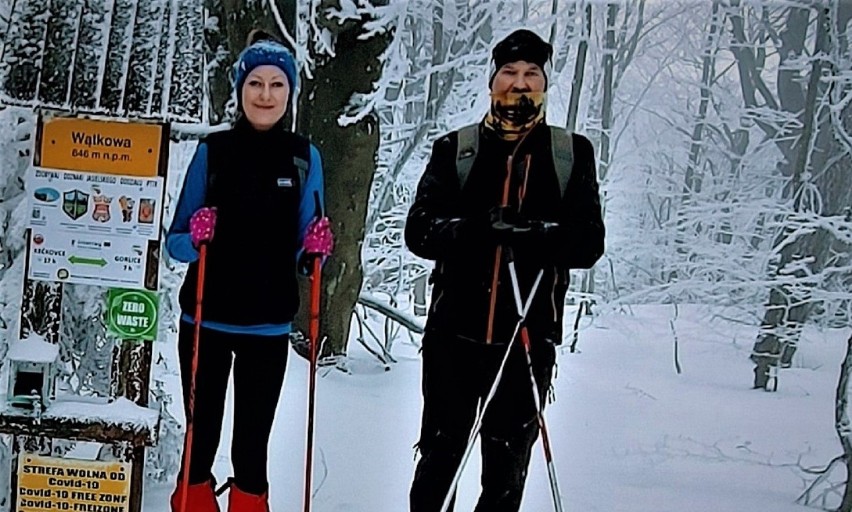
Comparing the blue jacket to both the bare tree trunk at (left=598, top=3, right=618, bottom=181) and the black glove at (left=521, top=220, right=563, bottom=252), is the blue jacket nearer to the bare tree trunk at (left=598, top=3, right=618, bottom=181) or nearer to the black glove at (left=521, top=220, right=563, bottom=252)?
the black glove at (left=521, top=220, right=563, bottom=252)

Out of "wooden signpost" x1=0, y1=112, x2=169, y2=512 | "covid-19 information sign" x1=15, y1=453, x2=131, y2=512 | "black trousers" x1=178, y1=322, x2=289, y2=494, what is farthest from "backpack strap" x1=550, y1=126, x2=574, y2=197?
"covid-19 information sign" x1=15, y1=453, x2=131, y2=512

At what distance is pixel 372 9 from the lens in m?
2.30

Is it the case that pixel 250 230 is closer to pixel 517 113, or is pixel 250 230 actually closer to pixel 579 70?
pixel 517 113

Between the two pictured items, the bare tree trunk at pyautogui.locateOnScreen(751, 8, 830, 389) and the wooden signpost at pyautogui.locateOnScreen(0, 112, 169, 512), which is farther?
the bare tree trunk at pyautogui.locateOnScreen(751, 8, 830, 389)

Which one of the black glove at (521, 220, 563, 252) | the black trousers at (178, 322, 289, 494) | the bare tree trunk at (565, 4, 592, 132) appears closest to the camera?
the black glove at (521, 220, 563, 252)

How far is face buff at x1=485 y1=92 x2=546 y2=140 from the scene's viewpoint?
6.75 feet

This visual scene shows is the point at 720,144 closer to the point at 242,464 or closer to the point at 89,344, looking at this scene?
the point at 242,464

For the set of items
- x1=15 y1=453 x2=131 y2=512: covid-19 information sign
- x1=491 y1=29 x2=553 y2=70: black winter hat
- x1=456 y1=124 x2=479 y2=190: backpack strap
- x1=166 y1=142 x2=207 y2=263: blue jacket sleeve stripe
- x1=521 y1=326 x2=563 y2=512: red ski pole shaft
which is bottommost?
x1=15 y1=453 x2=131 y2=512: covid-19 information sign

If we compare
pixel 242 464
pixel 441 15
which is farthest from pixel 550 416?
pixel 441 15

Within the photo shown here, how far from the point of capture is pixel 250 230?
2072 millimetres

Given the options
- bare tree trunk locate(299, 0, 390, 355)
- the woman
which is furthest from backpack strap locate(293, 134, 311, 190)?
bare tree trunk locate(299, 0, 390, 355)

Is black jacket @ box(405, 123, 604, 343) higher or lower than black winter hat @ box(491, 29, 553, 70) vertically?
lower

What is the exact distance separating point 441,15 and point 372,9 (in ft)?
0.57

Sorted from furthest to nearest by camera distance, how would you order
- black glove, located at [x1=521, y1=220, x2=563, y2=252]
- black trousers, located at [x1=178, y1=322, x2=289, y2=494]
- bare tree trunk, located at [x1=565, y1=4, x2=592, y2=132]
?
bare tree trunk, located at [x1=565, y1=4, x2=592, y2=132], black trousers, located at [x1=178, y1=322, x2=289, y2=494], black glove, located at [x1=521, y1=220, x2=563, y2=252]
